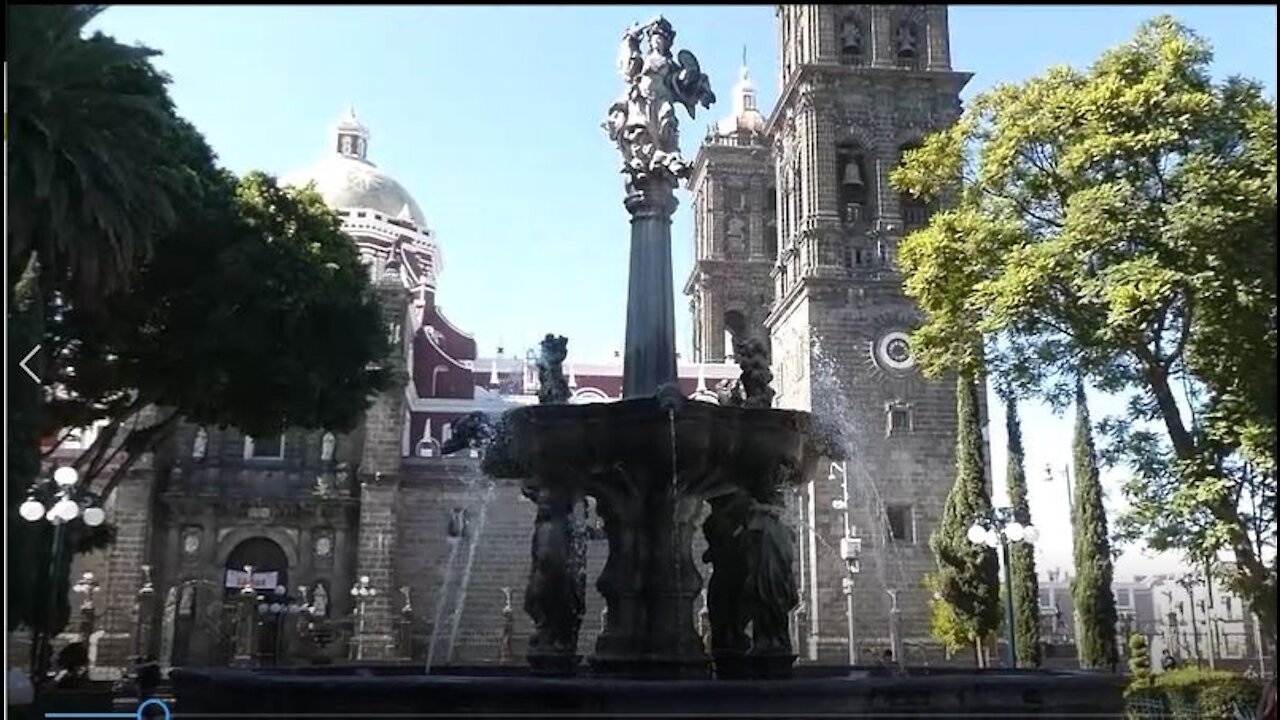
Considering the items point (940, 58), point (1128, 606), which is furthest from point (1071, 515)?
point (1128, 606)

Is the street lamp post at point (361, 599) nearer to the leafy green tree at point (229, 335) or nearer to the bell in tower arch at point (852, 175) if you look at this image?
the leafy green tree at point (229, 335)

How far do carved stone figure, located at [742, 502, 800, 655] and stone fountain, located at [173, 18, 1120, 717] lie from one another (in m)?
0.01

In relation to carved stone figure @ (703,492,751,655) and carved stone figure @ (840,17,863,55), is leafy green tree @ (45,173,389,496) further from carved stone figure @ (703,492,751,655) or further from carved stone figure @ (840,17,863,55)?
carved stone figure @ (840,17,863,55)

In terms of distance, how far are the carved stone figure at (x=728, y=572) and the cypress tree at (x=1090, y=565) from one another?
17.3m

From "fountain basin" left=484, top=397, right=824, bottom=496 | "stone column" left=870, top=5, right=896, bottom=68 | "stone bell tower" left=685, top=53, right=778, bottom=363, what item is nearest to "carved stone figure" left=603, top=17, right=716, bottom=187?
"fountain basin" left=484, top=397, right=824, bottom=496

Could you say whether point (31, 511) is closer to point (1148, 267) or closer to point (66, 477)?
point (66, 477)

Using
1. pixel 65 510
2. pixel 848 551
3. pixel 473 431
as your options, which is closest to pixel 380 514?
pixel 848 551

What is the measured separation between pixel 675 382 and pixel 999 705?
3.78 m

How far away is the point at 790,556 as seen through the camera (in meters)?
10.3

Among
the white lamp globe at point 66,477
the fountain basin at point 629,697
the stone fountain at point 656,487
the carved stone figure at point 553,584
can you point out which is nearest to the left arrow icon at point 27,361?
the white lamp globe at point 66,477

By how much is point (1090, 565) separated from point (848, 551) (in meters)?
6.15

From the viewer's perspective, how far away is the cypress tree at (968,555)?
96.0 ft

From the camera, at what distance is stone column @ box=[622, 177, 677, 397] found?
10.9m

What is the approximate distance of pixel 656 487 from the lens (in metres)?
10.2
